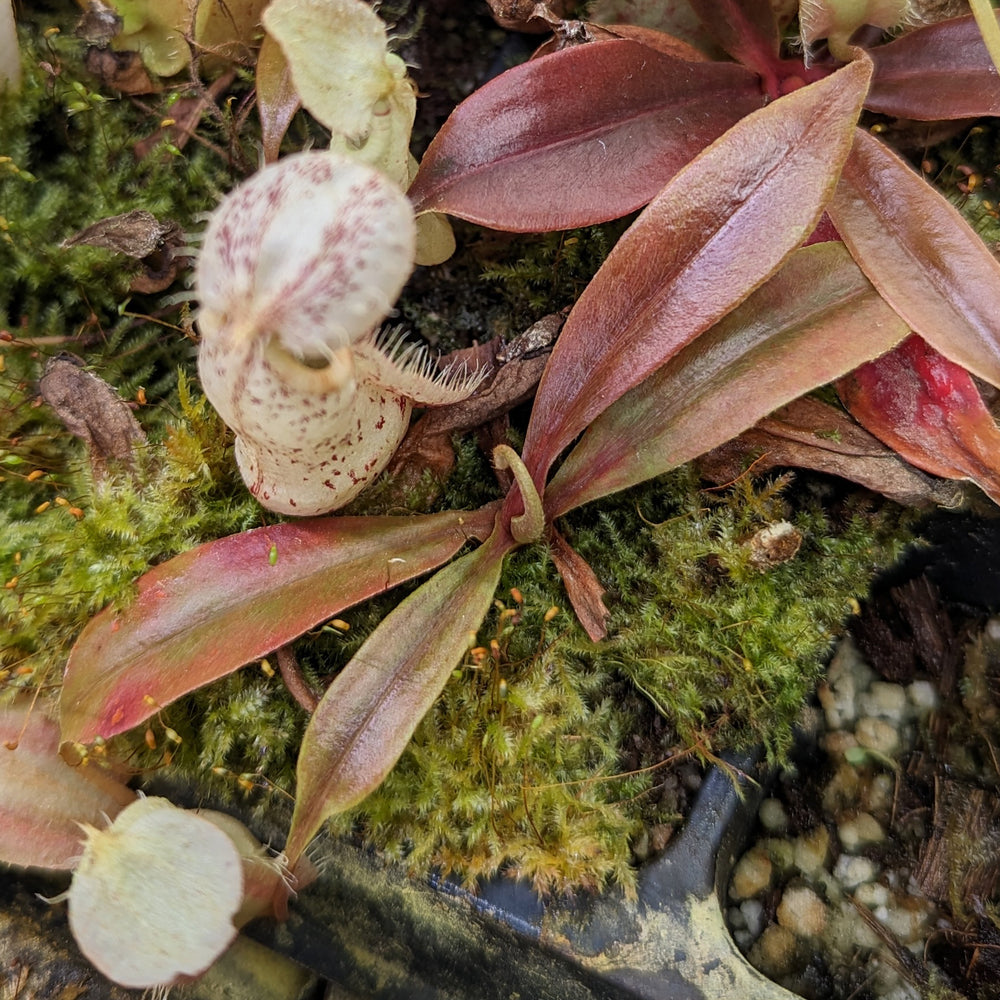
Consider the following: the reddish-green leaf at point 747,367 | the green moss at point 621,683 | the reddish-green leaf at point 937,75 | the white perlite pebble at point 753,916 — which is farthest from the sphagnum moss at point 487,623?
the reddish-green leaf at point 937,75

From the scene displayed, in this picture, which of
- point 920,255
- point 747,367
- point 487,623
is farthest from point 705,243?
point 487,623

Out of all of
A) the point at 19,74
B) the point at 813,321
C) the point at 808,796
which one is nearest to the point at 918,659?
the point at 808,796

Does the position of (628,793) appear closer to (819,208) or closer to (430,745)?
(430,745)

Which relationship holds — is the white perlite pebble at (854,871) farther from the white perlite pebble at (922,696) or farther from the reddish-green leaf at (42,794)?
the reddish-green leaf at (42,794)

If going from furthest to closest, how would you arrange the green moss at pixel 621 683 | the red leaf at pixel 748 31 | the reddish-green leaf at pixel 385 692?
the red leaf at pixel 748 31 → the green moss at pixel 621 683 → the reddish-green leaf at pixel 385 692

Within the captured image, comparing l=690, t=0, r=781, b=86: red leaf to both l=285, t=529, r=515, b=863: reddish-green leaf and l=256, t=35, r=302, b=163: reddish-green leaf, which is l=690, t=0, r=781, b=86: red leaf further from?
l=285, t=529, r=515, b=863: reddish-green leaf

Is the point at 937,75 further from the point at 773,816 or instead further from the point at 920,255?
the point at 773,816

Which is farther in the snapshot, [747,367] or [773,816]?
[773,816]
